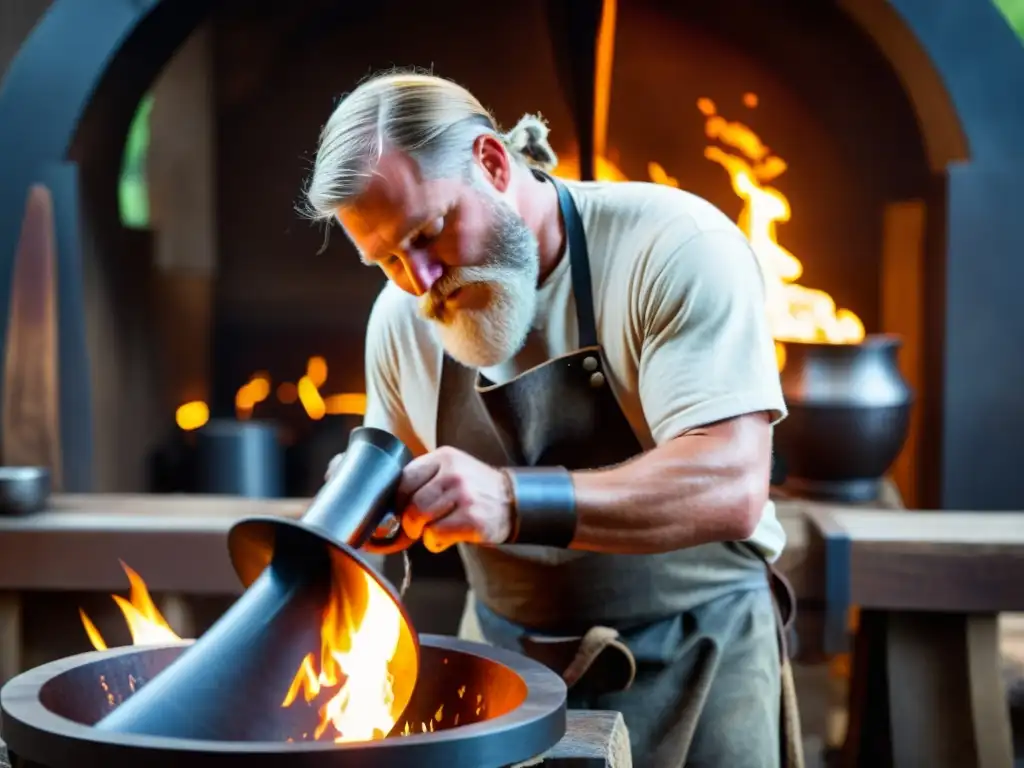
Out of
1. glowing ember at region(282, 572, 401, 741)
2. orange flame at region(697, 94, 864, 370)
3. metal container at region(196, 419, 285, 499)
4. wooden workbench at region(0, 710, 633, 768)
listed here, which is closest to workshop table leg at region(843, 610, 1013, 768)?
orange flame at region(697, 94, 864, 370)

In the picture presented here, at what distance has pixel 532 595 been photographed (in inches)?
80.3

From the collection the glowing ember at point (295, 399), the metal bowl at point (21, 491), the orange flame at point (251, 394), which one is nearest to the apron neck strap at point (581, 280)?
the metal bowl at point (21, 491)

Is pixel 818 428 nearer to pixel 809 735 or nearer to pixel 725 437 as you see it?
pixel 809 735

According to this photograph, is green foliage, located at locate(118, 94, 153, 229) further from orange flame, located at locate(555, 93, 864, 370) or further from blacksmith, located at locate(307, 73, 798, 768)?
blacksmith, located at locate(307, 73, 798, 768)

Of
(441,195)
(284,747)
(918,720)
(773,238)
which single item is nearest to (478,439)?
(441,195)

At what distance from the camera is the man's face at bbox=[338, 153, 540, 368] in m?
1.77

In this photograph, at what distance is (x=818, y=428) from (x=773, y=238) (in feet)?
3.37

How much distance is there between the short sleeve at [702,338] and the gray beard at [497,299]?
5.8 inches

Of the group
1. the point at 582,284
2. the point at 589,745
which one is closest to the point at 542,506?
the point at 589,745

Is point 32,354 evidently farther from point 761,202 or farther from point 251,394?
point 761,202

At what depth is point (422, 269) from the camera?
181 cm

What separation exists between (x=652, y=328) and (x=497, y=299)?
20 centimetres

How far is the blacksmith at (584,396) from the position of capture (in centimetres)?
172

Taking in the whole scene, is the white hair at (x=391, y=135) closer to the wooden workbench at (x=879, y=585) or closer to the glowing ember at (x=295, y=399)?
the wooden workbench at (x=879, y=585)
